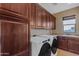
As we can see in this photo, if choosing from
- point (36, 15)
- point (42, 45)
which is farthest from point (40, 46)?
point (36, 15)

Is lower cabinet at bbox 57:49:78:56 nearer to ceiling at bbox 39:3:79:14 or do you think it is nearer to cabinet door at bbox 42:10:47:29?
cabinet door at bbox 42:10:47:29

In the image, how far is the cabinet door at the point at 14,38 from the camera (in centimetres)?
143

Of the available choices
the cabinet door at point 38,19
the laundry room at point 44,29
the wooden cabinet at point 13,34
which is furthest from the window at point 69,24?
the wooden cabinet at point 13,34

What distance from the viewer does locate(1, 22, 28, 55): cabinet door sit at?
1428mm

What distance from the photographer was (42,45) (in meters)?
1.62

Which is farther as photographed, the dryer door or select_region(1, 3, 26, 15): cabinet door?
the dryer door

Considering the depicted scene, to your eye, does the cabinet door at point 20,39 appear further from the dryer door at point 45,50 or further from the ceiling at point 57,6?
the ceiling at point 57,6

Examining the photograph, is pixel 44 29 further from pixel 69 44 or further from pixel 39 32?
pixel 69 44

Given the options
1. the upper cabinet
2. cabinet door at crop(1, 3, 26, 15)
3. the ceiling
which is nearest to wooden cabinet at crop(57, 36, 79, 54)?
the upper cabinet

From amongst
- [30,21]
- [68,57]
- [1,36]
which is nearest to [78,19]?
[68,57]

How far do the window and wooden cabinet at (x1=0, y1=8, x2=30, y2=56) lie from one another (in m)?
0.50

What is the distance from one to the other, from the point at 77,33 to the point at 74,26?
0.10 metres

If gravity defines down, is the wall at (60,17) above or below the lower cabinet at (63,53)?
above

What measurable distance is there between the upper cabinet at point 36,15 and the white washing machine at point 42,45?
150mm
